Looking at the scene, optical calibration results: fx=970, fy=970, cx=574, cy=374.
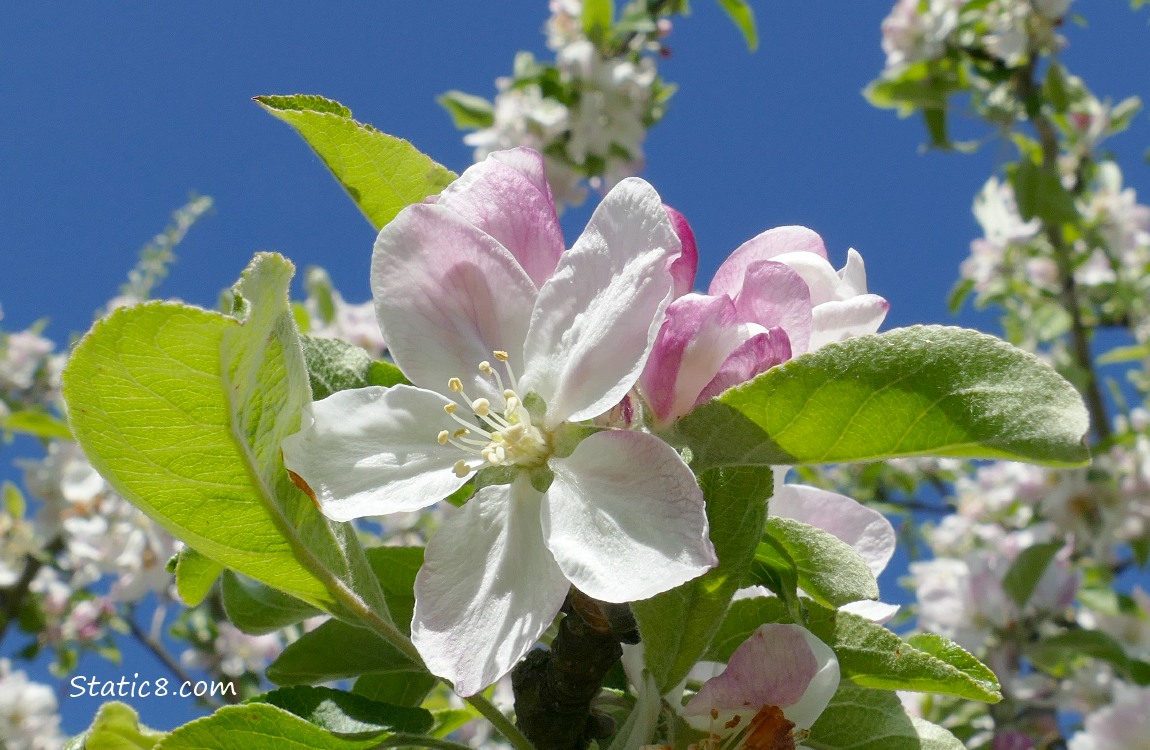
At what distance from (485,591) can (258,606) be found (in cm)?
34

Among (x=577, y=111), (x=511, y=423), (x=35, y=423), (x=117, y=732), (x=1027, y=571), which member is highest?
(x=577, y=111)

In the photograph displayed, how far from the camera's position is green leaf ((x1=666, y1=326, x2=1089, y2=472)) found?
1.98 feet

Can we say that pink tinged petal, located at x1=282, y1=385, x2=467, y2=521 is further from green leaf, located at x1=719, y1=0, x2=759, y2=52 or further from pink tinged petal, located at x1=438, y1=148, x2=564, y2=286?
green leaf, located at x1=719, y1=0, x2=759, y2=52

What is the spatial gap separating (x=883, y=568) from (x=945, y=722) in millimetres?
2066

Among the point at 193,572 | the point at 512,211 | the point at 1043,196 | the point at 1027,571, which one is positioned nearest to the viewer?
the point at 512,211

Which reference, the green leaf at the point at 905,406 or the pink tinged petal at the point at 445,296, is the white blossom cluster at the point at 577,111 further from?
the green leaf at the point at 905,406

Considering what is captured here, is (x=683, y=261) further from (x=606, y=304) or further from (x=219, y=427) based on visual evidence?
(x=219, y=427)

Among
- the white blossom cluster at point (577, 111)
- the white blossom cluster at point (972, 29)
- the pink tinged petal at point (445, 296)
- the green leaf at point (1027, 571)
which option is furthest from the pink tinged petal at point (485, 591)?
the white blossom cluster at point (972, 29)

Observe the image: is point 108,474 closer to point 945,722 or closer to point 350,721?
point 350,721

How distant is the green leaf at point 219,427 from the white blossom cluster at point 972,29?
11.9ft

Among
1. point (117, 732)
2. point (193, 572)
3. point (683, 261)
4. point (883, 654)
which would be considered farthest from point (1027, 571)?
point (117, 732)

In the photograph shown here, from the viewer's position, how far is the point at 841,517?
866mm

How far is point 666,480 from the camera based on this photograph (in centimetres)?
61

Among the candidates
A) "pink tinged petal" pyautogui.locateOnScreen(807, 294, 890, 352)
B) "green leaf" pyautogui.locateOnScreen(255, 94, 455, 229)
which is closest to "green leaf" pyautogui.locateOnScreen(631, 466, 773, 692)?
"pink tinged petal" pyautogui.locateOnScreen(807, 294, 890, 352)
